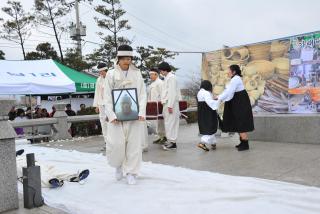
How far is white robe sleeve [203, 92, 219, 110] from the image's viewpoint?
26.2 ft

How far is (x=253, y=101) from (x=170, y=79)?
2.42 metres

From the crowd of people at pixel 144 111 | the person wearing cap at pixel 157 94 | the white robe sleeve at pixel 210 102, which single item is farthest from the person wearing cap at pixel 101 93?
the white robe sleeve at pixel 210 102

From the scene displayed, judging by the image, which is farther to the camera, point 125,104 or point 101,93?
point 101,93

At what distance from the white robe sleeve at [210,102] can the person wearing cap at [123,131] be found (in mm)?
2564

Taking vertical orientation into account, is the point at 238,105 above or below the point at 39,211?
above

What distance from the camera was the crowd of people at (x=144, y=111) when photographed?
5555 mm

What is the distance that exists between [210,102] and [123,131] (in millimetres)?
2899

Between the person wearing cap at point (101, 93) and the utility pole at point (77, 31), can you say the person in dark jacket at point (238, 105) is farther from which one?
the utility pole at point (77, 31)

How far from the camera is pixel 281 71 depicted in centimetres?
916

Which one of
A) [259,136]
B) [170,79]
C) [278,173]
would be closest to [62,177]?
[278,173]

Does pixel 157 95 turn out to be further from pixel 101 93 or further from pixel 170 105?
pixel 101 93

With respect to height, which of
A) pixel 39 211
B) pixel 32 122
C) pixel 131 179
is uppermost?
pixel 32 122

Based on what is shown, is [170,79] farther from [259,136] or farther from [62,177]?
[62,177]

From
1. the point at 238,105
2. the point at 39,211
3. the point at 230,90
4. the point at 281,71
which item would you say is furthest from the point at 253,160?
the point at 39,211
